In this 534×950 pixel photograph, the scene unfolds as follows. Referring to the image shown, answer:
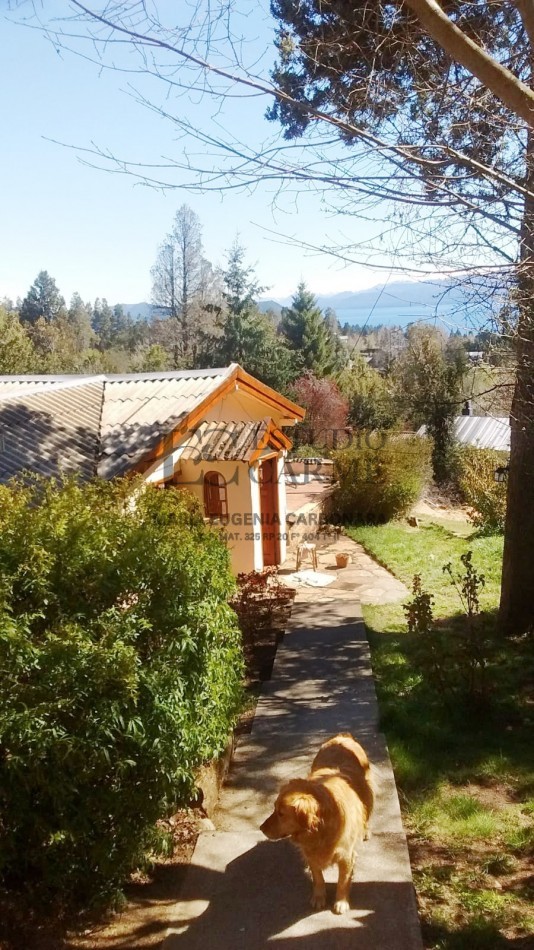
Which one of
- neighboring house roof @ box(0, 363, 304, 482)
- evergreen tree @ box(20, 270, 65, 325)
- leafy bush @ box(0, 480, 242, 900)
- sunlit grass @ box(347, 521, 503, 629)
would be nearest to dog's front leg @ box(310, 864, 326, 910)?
leafy bush @ box(0, 480, 242, 900)

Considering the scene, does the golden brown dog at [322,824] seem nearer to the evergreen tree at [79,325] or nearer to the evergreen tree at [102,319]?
the evergreen tree at [79,325]

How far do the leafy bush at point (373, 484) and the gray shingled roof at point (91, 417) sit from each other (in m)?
7.04

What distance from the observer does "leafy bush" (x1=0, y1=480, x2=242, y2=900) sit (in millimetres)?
3355

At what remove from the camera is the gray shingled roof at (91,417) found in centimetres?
852

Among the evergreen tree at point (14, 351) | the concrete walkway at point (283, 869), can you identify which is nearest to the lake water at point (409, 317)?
the concrete walkway at point (283, 869)

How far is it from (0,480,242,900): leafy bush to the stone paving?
268 inches

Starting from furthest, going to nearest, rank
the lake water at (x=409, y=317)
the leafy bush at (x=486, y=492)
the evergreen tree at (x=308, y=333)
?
the evergreen tree at (x=308, y=333) < the leafy bush at (x=486, y=492) < the lake water at (x=409, y=317)

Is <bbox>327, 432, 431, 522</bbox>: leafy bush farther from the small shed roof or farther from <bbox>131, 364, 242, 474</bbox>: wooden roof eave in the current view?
<bbox>131, 364, 242, 474</bbox>: wooden roof eave

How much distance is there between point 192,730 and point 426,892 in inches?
66.1

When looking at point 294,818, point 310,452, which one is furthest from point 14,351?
point 294,818

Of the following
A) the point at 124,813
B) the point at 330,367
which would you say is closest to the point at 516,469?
the point at 124,813

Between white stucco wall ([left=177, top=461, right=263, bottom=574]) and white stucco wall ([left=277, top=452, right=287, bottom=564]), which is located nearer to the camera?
white stucco wall ([left=177, top=461, right=263, bottom=574])

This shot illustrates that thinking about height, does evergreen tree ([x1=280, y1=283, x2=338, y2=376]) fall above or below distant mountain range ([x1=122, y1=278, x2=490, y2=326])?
above

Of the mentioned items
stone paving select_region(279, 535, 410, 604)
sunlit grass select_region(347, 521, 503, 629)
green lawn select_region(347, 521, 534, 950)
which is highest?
green lawn select_region(347, 521, 534, 950)
